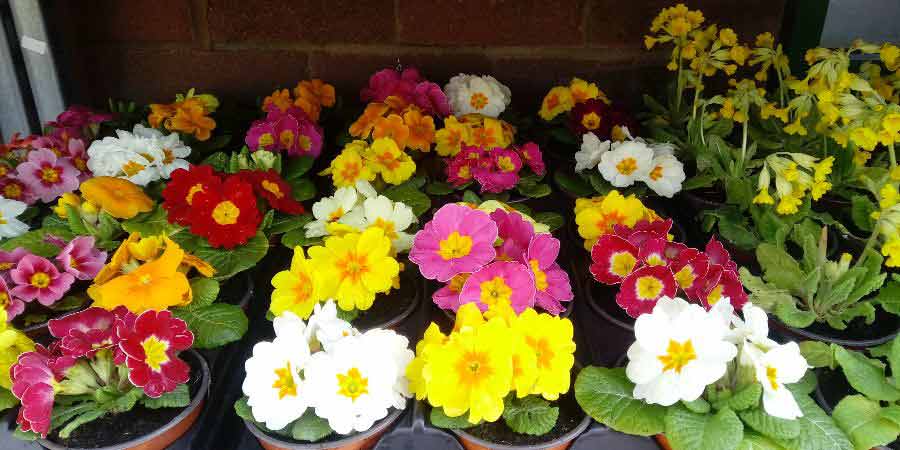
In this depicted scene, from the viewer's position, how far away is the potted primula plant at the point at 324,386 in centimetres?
82

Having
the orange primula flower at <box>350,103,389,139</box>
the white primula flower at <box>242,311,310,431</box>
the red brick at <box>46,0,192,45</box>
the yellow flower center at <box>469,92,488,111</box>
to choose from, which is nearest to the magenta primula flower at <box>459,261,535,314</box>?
the white primula flower at <box>242,311,310,431</box>

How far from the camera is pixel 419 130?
1491 millimetres

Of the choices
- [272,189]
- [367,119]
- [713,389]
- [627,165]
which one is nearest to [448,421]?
[713,389]

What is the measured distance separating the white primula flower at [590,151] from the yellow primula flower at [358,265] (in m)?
0.58

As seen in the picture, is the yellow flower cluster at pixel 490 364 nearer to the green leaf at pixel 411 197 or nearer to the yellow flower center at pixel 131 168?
the green leaf at pixel 411 197

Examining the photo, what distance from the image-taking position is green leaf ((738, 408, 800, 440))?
80 centimetres

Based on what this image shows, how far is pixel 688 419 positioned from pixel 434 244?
41cm

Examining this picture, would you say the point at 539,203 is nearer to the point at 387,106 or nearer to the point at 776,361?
the point at 387,106

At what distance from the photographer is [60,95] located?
1.69 meters

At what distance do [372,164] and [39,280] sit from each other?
0.60 m

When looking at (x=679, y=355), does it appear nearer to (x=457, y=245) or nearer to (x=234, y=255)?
(x=457, y=245)

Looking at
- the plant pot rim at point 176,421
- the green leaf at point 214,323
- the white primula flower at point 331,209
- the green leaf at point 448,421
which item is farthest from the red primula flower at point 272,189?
the green leaf at point 448,421

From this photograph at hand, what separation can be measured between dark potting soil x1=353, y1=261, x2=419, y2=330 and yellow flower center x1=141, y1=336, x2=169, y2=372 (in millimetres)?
281

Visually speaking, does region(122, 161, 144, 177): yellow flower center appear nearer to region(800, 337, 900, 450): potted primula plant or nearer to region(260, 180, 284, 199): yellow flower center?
region(260, 180, 284, 199): yellow flower center
